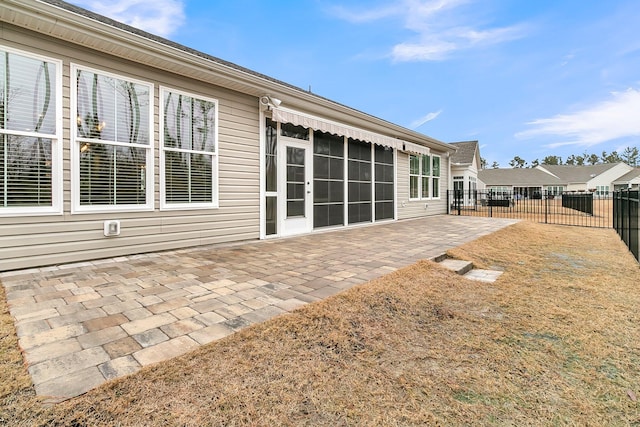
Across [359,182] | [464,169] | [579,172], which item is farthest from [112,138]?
[579,172]

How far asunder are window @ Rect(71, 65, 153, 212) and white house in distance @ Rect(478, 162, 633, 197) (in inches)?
1687

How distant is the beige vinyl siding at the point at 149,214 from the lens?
12.4ft

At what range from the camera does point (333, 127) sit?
24.7 ft

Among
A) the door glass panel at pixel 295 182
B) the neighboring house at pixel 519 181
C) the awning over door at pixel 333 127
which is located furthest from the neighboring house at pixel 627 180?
the door glass panel at pixel 295 182

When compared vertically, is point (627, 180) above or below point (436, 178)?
above

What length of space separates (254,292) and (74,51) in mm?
3987

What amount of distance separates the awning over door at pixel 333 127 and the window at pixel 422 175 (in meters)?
0.98

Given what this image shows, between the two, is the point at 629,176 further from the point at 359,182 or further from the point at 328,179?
the point at 328,179

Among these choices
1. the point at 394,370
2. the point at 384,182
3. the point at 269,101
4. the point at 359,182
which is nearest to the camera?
the point at 394,370

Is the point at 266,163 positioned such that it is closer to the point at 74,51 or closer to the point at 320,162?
the point at 320,162

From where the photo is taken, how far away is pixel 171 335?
212cm

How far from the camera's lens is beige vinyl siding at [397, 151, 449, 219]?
1074cm

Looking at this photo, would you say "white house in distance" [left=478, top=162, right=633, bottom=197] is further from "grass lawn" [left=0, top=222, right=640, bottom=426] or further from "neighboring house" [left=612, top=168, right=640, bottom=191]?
"grass lawn" [left=0, top=222, right=640, bottom=426]

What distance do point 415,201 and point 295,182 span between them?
617cm
